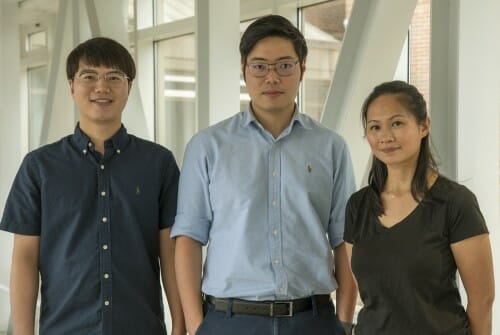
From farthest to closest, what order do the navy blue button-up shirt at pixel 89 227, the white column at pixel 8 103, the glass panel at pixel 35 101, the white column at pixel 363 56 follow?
the glass panel at pixel 35 101 → the white column at pixel 8 103 → the white column at pixel 363 56 → the navy blue button-up shirt at pixel 89 227

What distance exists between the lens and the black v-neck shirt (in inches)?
71.4

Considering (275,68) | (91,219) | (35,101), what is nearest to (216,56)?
(275,68)

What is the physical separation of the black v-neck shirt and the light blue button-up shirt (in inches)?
10.0

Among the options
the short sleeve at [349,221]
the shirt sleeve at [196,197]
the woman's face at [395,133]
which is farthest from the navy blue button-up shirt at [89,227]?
the woman's face at [395,133]

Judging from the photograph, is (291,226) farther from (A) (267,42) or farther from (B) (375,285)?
(A) (267,42)

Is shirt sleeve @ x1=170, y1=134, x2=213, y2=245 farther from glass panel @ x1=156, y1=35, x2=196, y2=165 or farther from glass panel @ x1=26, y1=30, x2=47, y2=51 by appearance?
glass panel @ x1=26, y1=30, x2=47, y2=51

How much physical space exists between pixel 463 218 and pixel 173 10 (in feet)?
16.4

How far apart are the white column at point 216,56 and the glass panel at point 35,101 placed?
5.76 m

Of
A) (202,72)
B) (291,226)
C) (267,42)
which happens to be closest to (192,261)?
(291,226)

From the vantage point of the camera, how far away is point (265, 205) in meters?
2.10

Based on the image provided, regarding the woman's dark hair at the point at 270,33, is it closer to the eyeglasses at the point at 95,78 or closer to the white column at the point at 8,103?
the eyeglasses at the point at 95,78

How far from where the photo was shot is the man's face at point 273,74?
81.5 inches

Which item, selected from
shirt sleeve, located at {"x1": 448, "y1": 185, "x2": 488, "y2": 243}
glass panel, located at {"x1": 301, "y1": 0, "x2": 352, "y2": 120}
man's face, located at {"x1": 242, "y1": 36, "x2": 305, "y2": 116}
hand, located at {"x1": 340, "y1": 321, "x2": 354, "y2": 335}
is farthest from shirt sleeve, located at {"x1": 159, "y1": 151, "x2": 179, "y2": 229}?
glass panel, located at {"x1": 301, "y1": 0, "x2": 352, "y2": 120}

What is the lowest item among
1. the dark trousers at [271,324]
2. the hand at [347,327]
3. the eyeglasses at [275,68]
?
the hand at [347,327]
